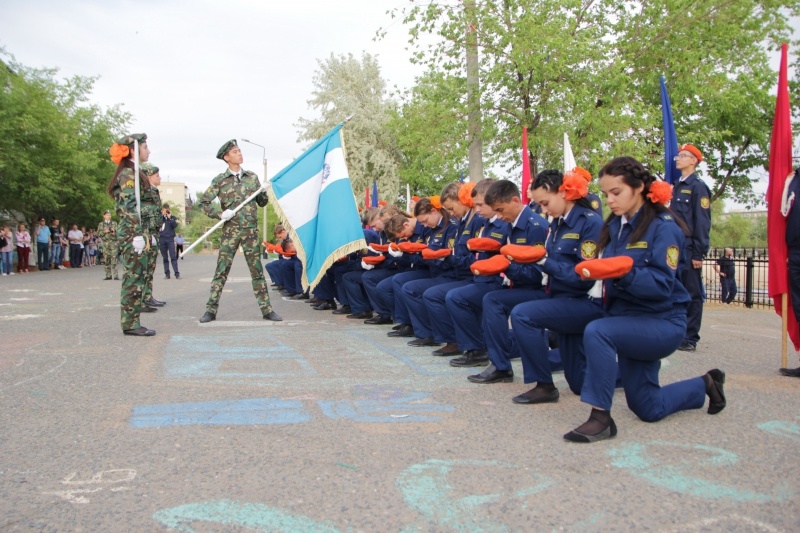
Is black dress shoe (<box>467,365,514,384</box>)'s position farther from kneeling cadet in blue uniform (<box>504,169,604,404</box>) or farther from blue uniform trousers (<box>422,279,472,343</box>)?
blue uniform trousers (<box>422,279,472,343</box>)

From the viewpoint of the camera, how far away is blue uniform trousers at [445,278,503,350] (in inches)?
240

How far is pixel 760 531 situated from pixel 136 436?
10.6ft

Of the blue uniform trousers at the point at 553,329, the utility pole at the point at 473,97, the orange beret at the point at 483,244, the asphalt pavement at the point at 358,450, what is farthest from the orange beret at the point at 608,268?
the utility pole at the point at 473,97

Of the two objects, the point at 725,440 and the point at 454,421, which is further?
the point at 454,421

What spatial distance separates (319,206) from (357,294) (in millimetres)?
1433

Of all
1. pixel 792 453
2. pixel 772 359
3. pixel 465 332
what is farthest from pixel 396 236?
pixel 792 453

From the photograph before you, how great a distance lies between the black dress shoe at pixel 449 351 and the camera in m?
6.73

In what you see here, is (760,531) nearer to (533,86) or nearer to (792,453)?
(792,453)

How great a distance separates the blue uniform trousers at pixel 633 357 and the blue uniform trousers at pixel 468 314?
206 centimetres

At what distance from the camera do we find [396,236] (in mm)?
8477

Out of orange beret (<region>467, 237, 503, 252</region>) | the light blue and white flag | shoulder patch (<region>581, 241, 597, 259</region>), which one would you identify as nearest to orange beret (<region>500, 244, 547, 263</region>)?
shoulder patch (<region>581, 241, 597, 259</region>)

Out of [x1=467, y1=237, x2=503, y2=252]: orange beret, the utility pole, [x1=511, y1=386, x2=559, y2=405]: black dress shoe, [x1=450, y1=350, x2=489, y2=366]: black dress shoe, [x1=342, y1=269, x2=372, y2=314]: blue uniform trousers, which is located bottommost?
[x1=511, y1=386, x2=559, y2=405]: black dress shoe

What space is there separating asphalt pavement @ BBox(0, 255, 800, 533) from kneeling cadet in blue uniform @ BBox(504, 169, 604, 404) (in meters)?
0.24

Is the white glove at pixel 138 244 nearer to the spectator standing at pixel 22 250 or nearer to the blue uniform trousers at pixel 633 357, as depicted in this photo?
the blue uniform trousers at pixel 633 357
